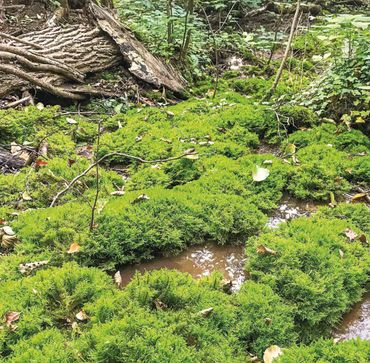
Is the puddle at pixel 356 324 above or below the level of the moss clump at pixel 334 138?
below

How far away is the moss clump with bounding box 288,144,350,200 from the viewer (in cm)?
429

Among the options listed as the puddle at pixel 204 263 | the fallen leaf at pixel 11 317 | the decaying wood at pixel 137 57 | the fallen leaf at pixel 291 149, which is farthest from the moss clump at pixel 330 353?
the decaying wood at pixel 137 57

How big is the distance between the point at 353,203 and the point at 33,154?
356cm

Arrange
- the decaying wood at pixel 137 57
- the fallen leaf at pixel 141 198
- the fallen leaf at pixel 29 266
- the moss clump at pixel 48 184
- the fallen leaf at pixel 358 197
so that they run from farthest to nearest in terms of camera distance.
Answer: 1. the decaying wood at pixel 137 57
2. the fallen leaf at pixel 358 197
3. the moss clump at pixel 48 184
4. the fallen leaf at pixel 141 198
5. the fallen leaf at pixel 29 266

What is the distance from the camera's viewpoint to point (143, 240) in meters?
3.35

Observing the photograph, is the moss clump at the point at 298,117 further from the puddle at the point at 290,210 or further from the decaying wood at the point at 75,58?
the decaying wood at the point at 75,58

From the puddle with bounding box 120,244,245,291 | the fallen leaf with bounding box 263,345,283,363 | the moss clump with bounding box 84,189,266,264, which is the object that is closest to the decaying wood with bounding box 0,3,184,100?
the moss clump with bounding box 84,189,266,264

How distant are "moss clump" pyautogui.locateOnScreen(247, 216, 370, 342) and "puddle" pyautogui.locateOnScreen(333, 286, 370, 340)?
6cm

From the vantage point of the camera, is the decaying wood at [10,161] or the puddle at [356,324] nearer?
the puddle at [356,324]

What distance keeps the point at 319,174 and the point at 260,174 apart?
699 millimetres

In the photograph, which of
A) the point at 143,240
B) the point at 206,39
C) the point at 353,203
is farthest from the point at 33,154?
the point at 206,39

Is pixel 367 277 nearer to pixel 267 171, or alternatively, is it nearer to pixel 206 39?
pixel 267 171

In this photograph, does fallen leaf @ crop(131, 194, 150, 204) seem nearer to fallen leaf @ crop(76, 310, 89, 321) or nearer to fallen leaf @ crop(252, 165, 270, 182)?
fallen leaf @ crop(252, 165, 270, 182)

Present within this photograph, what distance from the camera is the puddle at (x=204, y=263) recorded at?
321 centimetres
